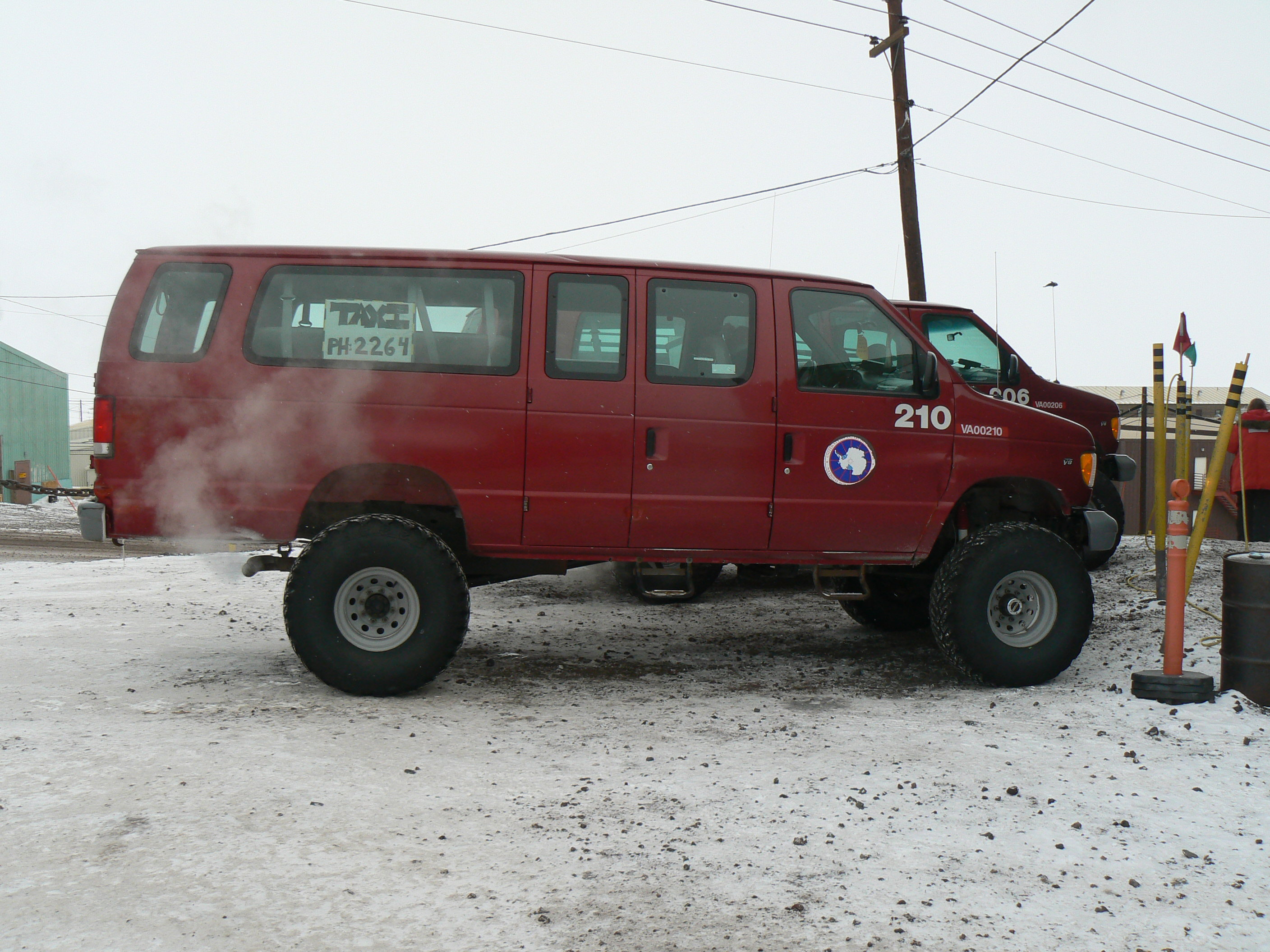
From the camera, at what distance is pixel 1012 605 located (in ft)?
18.4

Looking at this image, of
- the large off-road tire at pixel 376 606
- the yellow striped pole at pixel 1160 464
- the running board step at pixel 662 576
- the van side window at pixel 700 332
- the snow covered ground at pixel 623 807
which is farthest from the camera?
the yellow striped pole at pixel 1160 464

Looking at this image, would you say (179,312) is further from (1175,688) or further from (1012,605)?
(1175,688)

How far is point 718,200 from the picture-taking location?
1775cm

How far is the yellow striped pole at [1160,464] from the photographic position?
7441 mm

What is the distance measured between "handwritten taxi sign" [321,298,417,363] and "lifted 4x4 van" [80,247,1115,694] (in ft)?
0.05

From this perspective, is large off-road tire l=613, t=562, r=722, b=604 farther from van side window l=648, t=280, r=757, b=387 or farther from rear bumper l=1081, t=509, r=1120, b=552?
rear bumper l=1081, t=509, r=1120, b=552

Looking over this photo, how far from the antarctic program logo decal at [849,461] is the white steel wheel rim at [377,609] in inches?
94.6

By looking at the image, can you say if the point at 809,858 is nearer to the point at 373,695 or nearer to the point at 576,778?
the point at 576,778

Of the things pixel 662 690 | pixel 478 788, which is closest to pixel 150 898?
pixel 478 788

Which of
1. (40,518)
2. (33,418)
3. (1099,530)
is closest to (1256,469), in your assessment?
(1099,530)

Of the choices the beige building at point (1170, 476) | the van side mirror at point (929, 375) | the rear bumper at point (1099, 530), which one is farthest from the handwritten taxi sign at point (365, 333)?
the beige building at point (1170, 476)

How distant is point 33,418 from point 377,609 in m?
41.8

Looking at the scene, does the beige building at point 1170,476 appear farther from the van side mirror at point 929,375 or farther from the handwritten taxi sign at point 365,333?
the handwritten taxi sign at point 365,333

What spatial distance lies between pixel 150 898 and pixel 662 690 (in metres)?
3.18
